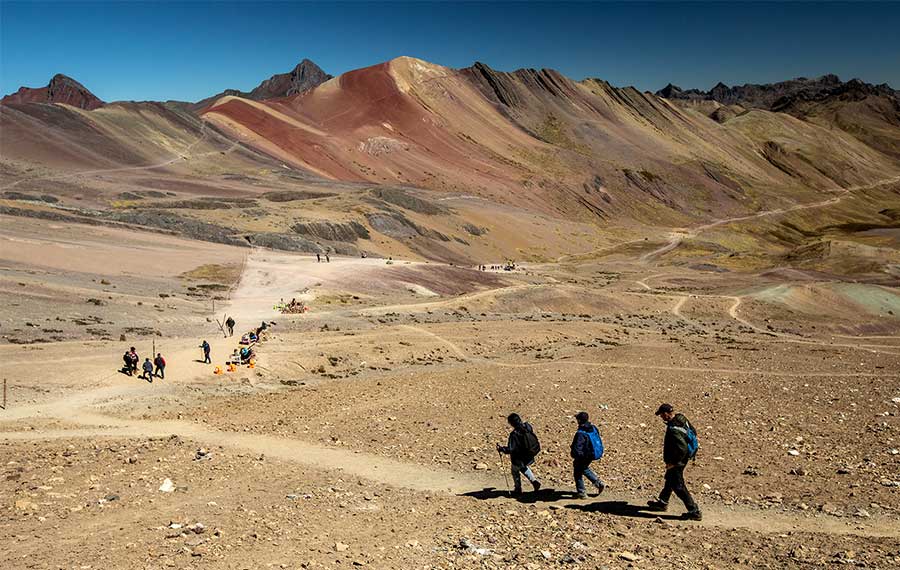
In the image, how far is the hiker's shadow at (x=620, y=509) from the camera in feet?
41.8

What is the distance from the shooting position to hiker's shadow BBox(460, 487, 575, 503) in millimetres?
13711

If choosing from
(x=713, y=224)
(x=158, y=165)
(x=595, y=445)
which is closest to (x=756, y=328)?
(x=595, y=445)

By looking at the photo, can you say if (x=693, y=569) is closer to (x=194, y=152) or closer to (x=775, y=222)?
(x=194, y=152)

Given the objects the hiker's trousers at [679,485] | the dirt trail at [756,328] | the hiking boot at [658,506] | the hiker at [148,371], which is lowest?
the hiker at [148,371]

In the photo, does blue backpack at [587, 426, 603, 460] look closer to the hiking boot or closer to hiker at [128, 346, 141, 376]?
the hiking boot

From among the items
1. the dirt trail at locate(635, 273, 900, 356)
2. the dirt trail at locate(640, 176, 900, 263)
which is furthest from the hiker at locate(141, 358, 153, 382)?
the dirt trail at locate(640, 176, 900, 263)

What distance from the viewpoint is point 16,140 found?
108375 millimetres

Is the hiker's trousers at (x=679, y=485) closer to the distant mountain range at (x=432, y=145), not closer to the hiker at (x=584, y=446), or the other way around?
the hiker at (x=584, y=446)

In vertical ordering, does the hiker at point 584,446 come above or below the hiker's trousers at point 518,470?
above

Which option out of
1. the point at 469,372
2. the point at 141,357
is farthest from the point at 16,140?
the point at 469,372

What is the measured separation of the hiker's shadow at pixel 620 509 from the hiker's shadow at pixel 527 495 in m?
0.55

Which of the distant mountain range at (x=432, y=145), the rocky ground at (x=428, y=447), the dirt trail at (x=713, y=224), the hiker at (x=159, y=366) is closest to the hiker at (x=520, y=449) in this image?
the rocky ground at (x=428, y=447)

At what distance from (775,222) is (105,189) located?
135 meters

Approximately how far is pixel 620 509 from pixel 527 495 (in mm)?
1879
